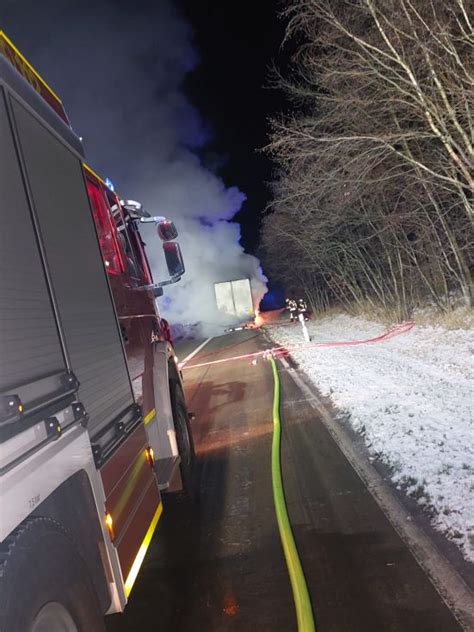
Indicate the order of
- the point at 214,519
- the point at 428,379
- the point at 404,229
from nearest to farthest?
the point at 214,519, the point at 428,379, the point at 404,229

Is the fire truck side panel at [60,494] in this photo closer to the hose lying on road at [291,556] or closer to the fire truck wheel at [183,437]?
the hose lying on road at [291,556]

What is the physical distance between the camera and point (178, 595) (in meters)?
3.06

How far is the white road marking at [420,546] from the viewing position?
256cm

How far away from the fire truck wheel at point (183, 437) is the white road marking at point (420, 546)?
1.55m

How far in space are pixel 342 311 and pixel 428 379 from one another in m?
24.3

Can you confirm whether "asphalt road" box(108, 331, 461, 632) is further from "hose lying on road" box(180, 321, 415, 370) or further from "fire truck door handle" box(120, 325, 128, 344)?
"hose lying on road" box(180, 321, 415, 370)

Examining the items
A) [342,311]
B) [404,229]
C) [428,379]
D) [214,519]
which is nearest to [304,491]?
[214,519]

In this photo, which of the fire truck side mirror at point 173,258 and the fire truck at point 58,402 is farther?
the fire truck side mirror at point 173,258

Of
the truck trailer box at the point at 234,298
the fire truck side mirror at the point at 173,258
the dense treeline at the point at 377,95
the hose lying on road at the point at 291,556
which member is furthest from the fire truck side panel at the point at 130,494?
the truck trailer box at the point at 234,298

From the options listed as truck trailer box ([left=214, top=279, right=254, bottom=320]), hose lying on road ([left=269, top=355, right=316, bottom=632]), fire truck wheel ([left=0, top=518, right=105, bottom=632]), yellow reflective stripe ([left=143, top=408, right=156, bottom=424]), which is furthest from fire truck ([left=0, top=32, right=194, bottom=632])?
truck trailer box ([left=214, top=279, right=254, bottom=320])

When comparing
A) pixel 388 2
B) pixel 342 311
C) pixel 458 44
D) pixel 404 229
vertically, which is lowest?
pixel 342 311

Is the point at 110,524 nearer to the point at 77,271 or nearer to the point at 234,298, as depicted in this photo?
the point at 77,271

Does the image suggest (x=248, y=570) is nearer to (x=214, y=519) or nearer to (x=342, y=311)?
(x=214, y=519)

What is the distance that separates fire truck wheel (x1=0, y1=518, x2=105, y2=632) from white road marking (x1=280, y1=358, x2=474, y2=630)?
1776mm
